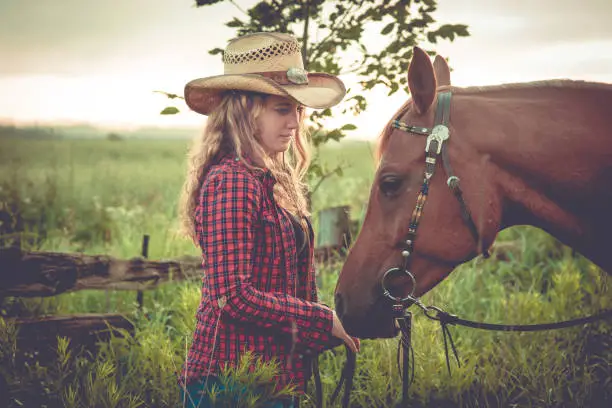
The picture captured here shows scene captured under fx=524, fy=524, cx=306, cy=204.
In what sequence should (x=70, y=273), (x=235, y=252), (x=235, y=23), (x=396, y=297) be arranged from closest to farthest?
1. (x=235, y=252)
2. (x=396, y=297)
3. (x=235, y=23)
4. (x=70, y=273)

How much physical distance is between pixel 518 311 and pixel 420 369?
1523mm

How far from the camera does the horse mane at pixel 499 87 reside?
2.34 metres

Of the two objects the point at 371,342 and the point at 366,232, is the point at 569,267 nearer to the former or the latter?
the point at 371,342

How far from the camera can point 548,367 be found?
3830mm

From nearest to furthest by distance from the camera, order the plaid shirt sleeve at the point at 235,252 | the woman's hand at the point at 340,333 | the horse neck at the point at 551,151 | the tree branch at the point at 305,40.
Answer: the plaid shirt sleeve at the point at 235,252
the horse neck at the point at 551,151
the woman's hand at the point at 340,333
the tree branch at the point at 305,40

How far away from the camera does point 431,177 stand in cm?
230

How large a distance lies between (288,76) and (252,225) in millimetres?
772

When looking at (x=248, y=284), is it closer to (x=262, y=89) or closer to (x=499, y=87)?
(x=262, y=89)

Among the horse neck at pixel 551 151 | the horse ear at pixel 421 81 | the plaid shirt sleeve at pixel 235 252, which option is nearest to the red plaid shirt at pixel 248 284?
the plaid shirt sleeve at pixel 235 252

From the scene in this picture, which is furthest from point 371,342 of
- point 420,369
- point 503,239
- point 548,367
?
point 503,239

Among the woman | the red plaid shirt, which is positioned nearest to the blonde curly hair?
the woman

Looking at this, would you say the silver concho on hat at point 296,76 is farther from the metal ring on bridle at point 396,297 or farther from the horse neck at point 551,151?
the metal ring on bridle at point 396,297

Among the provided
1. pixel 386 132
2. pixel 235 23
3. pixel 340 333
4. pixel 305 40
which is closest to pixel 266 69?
pixel 386 132

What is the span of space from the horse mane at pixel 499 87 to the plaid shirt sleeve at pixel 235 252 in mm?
638
